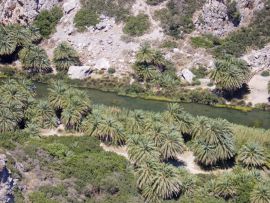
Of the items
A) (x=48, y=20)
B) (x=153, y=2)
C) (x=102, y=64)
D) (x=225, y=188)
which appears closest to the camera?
(x=225, y=188)

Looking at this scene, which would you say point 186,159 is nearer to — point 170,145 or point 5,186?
point 170,145

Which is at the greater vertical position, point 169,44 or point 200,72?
point 169,44

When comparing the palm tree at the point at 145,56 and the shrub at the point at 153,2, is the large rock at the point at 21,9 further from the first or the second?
the palm tree at the point at 145,56

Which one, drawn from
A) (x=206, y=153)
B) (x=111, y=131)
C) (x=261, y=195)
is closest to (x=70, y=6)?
(x=111, y=131)

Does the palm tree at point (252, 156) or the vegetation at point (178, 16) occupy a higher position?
the vegetation at point (178, 16)

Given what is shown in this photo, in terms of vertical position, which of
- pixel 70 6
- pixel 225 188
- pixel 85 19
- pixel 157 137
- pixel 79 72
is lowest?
pixel 225 188

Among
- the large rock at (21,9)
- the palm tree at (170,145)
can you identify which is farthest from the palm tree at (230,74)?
the large rock at (21,9)

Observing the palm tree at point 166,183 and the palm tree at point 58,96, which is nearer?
the palm tree at point 166,183
